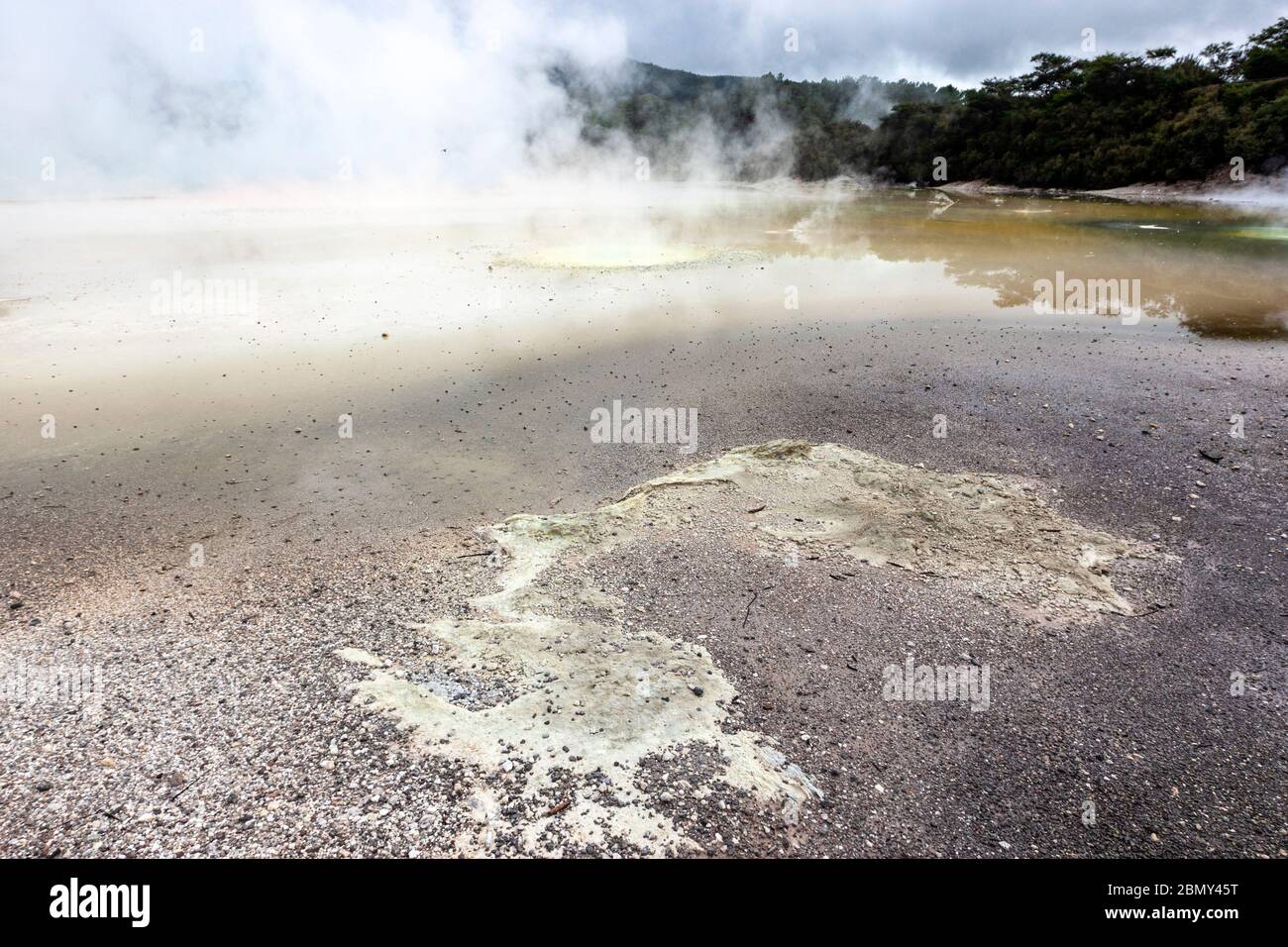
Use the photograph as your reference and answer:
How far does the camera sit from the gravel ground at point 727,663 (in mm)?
3203

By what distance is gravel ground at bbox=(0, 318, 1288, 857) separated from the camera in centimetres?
320

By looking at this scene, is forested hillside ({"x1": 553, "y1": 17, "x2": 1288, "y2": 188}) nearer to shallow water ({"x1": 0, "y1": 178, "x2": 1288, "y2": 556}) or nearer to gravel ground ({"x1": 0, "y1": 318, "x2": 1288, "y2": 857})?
shallow water ({"x1": 0, "y1": 178, "x2": 1288, "y2": 556})

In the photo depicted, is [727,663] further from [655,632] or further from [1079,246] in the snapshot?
[1079,246]

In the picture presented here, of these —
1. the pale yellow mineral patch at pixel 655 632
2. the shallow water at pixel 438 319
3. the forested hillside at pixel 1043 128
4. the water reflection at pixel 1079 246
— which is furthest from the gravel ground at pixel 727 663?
the forested hillside at pixel 1043 128

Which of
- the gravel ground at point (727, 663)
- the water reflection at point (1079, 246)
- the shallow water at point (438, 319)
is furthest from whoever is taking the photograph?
the water reflection at point (1079, 246)

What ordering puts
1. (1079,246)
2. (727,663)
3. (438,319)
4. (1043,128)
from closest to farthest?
1. (727,663)
2. (438,319)
3. (1079,246)
4. (1043,128)

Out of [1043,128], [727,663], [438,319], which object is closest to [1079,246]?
[438,319]

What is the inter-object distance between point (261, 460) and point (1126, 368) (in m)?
10.6

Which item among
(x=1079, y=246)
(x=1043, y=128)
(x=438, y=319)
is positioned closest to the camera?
(x=438, y=319)

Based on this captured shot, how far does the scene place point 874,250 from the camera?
62.3 feet

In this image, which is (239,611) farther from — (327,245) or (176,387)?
(327,245)

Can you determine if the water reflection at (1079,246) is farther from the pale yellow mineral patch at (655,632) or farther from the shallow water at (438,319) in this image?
the pale yellow mineral patch at (655,632)

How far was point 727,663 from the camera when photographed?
430 cm
